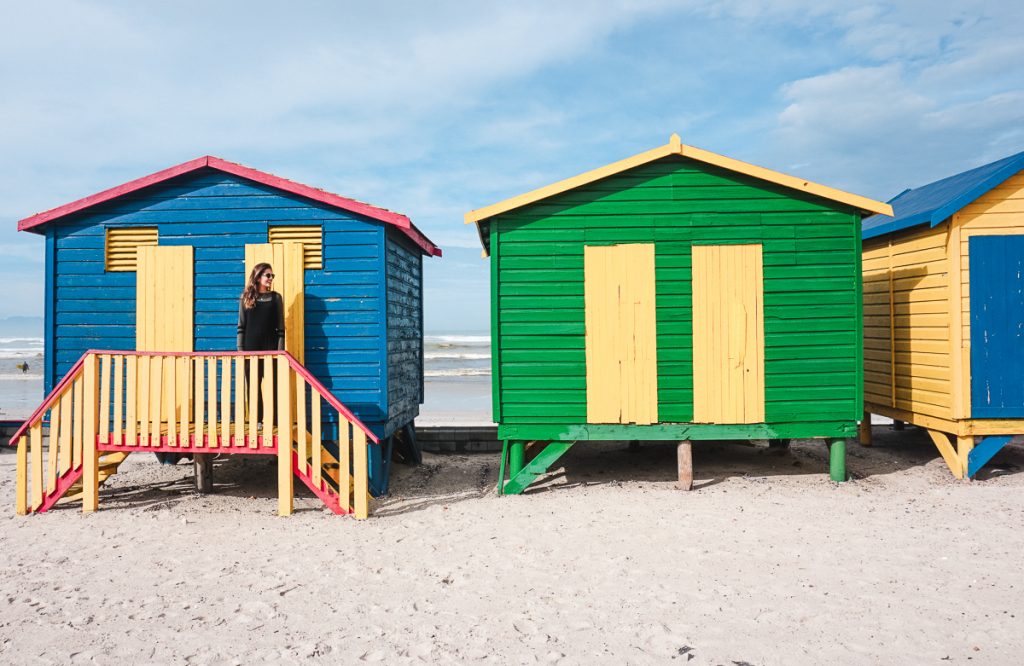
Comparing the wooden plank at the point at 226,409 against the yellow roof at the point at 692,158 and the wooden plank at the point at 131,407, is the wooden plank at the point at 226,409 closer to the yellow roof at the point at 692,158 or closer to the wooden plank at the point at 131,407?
the wooden plank at the point at 131,407

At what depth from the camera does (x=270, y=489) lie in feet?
27.6

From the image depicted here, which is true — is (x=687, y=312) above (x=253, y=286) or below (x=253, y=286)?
below

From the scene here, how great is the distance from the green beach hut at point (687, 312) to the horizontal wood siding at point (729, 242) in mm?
16

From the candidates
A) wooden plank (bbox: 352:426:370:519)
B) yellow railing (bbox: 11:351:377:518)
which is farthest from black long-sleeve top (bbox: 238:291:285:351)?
wooden plank (bbox: 352:426:370:519)

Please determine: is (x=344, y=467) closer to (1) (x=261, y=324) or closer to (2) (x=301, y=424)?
(2) (x=301, y=424)

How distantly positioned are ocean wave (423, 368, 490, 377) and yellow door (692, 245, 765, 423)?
23066 mm

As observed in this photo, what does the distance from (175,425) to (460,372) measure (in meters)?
25.1

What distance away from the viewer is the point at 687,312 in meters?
8.05

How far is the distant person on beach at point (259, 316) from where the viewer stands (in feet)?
24.6

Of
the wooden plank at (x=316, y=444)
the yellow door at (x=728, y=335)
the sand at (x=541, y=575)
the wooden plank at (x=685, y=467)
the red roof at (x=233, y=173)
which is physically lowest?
the sand at (x=541, y=575)

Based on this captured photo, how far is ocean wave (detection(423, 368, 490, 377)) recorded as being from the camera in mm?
30750

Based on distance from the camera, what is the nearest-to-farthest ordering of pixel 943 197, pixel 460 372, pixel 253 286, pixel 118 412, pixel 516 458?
pixel 118 412 < pixel 253 286 < pixel 516 458 < pixel 943 197 < pixel 460 372

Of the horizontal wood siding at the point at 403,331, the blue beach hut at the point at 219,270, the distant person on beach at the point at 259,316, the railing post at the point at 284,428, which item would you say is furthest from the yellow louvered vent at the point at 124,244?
the horizontal wood siding at the point at 403,331

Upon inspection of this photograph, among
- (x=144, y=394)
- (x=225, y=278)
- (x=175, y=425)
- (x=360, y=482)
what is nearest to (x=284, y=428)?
(x=360, y=482)
